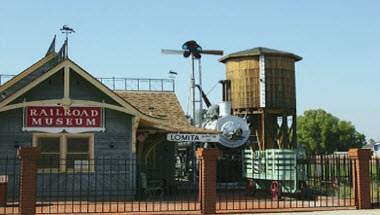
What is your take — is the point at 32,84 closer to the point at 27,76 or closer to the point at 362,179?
the point at 27,76

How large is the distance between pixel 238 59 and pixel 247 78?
1.34m

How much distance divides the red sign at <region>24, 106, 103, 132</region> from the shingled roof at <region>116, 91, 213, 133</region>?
4.19 m

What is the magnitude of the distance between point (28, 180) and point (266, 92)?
20.8 meters

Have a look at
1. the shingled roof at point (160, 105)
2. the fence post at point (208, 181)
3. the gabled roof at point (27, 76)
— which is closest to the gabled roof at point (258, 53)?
the shingled roof at point (160, 105)

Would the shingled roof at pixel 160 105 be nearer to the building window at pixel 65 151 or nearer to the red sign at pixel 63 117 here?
the red sign at pixel 63 117

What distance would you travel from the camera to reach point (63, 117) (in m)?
20.2

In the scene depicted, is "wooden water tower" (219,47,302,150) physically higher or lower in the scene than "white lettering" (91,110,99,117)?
higher

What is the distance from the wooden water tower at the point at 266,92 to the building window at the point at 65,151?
48.3 ft

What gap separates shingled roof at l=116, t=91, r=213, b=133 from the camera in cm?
2507

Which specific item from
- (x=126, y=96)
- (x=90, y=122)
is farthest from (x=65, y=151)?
(x=126, y=96)

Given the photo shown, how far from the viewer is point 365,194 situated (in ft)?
55.9

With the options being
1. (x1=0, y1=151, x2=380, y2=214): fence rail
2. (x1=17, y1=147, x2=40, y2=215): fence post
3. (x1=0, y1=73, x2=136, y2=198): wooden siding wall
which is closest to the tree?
(x1=0, y1=151, x2=380, y2=214): fence rail

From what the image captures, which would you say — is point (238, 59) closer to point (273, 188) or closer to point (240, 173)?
point (240, 173)

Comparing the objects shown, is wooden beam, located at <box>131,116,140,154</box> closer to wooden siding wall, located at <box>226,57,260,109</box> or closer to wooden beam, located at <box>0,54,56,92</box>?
wooden beam, located at <box>0,54,56,92</box>
